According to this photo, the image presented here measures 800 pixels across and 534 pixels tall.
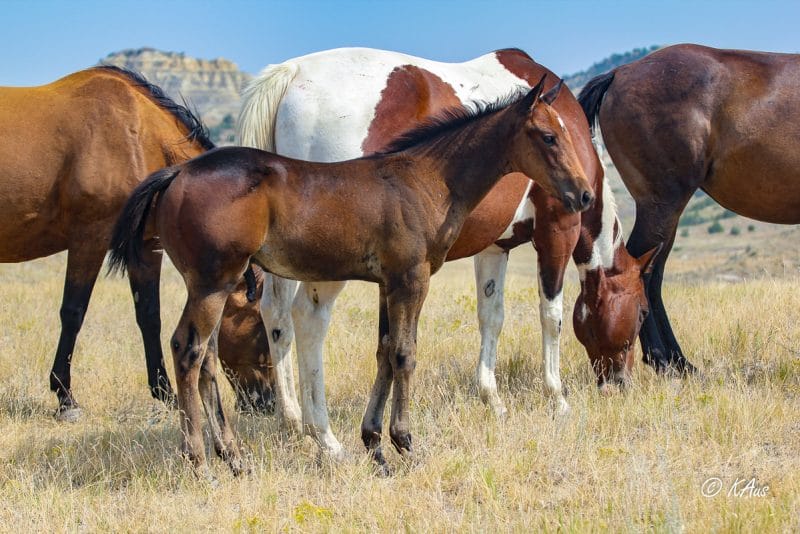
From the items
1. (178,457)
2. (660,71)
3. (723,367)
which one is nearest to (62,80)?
(178,457)

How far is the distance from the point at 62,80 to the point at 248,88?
6.57 ft

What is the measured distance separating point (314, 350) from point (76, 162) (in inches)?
92.9

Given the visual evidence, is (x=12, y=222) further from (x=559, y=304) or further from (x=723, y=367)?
(x=723, y=367)

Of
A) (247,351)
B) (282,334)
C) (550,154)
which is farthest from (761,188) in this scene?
(247,351)

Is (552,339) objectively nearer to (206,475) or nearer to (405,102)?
(405,102)

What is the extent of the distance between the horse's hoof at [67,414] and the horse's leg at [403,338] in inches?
109

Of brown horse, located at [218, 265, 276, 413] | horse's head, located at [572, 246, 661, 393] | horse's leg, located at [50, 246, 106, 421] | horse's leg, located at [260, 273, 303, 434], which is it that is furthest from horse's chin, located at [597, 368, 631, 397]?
horse's leg, located at [50, 246, 106, 421]

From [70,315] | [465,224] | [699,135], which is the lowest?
[70,315]

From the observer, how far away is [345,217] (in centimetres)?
450

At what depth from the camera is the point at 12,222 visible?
6086 millimetres

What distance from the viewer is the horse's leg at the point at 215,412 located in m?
4.64

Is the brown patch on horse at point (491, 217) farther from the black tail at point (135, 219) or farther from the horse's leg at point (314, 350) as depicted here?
the black tail at point (135, 219)

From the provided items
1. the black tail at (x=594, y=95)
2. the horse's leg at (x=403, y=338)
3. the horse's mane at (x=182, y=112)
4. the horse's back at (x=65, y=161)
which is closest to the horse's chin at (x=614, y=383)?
the black tail at (x=594, y=95)

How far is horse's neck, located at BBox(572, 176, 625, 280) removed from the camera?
21.7 ft
